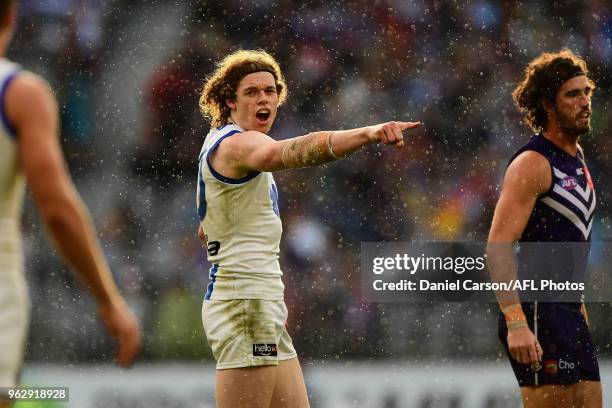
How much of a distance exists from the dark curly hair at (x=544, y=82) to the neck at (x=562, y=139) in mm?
86

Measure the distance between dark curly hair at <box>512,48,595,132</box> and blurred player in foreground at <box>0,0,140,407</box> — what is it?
8.70ft

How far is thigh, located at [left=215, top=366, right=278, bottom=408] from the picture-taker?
3.88 meters

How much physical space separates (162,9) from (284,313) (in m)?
6.94

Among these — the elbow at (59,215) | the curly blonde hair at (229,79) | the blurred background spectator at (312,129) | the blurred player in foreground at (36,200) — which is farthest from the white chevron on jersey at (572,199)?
the blurred background spectator at (312,129)

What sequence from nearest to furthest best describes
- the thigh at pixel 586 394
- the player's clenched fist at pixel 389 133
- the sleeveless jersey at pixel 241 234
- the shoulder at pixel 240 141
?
the player's clenched fist at pixel 389 133 → the shoulder at pixel 240 141 → the sleeveless jersey at pixel 241 234 → the thigh at pixel 586 394

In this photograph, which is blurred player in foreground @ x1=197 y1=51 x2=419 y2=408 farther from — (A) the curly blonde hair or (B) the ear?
(B) the ear

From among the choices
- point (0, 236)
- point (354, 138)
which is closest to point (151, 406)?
point (354, 138)

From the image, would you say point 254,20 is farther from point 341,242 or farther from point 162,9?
point 341,242

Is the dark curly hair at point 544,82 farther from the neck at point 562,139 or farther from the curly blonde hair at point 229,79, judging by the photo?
the curly blonde hair at point 229,79

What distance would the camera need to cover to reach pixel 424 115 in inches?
406

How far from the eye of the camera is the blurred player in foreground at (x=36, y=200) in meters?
2.32

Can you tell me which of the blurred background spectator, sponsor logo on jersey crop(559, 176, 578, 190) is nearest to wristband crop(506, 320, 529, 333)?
sponsor logo on jersey crop(559, 176, 578, 190)

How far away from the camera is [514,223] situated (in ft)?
14.0

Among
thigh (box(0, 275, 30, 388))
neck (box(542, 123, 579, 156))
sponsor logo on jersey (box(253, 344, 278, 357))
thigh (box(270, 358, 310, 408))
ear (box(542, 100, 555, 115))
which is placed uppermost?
ear (box(542, 100, 555, 115))
